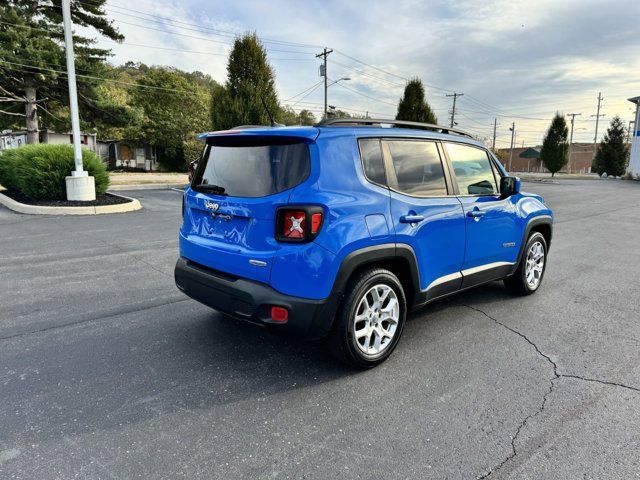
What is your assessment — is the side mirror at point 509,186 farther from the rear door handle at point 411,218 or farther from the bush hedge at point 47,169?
the bush hedge at point 47,169

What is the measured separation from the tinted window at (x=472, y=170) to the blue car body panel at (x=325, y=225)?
25 cm

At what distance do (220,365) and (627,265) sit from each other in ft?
22.1

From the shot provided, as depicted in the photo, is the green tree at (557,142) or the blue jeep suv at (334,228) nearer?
the blue jeep suv at (334,228)

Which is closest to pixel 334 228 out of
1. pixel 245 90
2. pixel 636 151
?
pixel 245 90

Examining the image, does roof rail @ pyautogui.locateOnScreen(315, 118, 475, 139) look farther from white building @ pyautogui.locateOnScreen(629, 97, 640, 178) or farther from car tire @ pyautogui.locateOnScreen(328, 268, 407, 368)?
white building @ pyautogui.locateOnScreen(629, 97, 640, 178)

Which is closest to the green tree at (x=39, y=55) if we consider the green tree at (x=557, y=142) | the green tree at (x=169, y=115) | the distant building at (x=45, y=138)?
the distant building at (x=45, y=138)

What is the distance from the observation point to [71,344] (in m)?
3.62

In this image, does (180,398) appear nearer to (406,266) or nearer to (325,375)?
(325,375)

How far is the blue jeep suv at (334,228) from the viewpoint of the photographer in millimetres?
2895

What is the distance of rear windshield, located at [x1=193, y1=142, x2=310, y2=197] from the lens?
2998 mm

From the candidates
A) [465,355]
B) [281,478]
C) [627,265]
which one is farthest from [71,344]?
[627,265]

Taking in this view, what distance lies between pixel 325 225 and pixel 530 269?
3.34m

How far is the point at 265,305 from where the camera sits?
292cm

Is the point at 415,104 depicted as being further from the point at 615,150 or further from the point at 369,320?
the point at 615,150
